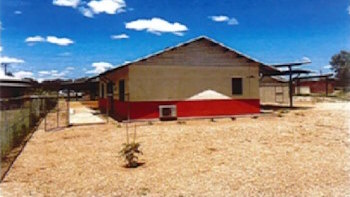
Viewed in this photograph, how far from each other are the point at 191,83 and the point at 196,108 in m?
1.15

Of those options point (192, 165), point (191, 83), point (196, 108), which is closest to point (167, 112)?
point (196, 108)

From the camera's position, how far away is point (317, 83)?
58.2m

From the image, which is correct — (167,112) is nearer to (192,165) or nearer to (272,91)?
(192,165)

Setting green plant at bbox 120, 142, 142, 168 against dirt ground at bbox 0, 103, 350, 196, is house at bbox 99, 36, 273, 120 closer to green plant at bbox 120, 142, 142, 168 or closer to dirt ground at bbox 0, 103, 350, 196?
dirt ground at bbox 0, 103, 350, 196

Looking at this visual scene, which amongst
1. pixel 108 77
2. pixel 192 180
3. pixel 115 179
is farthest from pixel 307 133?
pixel 108 77

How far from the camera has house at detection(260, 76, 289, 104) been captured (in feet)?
117

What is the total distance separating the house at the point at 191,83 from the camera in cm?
1544

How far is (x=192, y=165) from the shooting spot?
23.0ft

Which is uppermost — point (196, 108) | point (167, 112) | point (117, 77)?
point (117, 77)

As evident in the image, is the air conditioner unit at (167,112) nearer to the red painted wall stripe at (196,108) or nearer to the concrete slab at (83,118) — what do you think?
the red painted wall stripe at (196,108)

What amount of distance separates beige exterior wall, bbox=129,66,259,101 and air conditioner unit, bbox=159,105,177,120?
1.22ft

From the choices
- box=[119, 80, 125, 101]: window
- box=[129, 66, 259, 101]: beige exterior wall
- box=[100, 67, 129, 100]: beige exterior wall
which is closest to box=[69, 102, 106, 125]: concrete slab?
box=[119, 80, 125, 101]: window

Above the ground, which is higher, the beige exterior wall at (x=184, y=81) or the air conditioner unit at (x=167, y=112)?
the beige exterior wall at (x=184, y=81)

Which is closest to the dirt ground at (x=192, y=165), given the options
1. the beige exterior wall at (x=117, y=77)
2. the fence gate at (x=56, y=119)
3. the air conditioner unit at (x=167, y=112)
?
the fence gate at (x=56, y=119)
